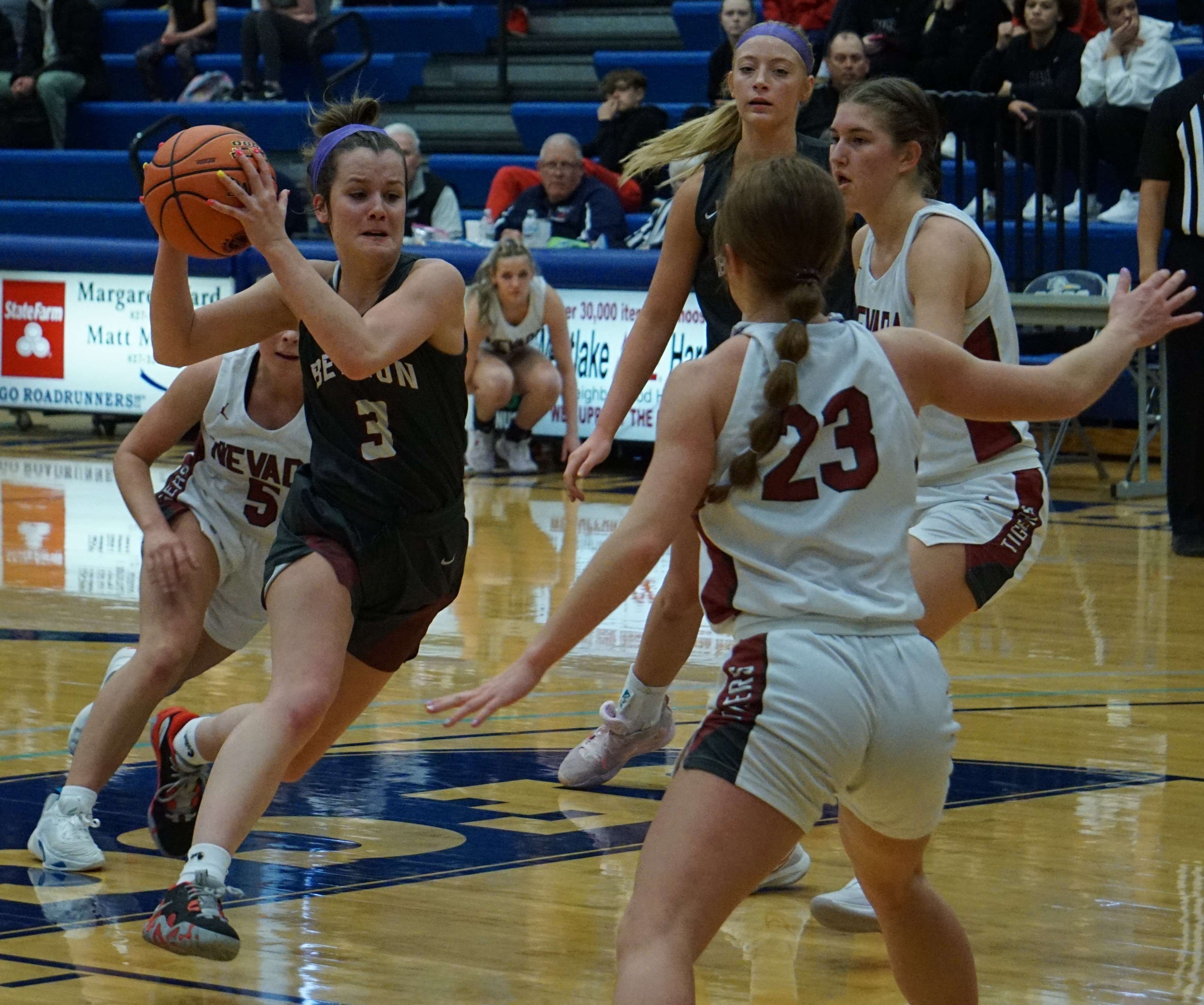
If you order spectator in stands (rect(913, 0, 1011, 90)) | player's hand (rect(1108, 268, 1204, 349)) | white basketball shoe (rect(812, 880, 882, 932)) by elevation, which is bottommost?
white basketball shoe (rect(812, 880, 882, 932))

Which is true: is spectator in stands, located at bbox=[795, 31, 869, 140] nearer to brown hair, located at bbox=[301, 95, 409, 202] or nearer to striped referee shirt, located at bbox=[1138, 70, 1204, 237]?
striped referee shirt, located at bbox=[1138, 70, 1204, 237]

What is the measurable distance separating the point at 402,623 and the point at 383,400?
16.6 inches

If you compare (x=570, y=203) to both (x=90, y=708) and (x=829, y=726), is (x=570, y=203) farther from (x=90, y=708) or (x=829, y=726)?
(x=829, y=726)

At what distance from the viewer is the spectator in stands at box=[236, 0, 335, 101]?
15.0m

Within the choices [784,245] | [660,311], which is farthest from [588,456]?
[784,245]

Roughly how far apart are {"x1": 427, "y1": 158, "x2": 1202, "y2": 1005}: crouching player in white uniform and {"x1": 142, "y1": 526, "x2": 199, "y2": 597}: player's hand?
1691mm

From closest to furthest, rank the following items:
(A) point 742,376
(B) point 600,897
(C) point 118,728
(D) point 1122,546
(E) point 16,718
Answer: (A) point 742,376 → (B) point 600,897 → (C) point 118,728 → (E) point 16,718 → (D) point 1122,546

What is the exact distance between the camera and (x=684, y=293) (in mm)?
4301

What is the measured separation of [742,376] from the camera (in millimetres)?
2471

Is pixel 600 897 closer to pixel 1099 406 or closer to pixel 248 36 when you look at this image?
pixel 1099 406

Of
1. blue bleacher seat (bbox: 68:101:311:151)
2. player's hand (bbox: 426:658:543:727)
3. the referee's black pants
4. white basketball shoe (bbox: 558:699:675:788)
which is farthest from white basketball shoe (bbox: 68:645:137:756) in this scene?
blue bleacher seat (bbox: 68:101:311:151)

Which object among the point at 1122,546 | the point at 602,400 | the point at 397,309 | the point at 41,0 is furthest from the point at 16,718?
the point at 41,0

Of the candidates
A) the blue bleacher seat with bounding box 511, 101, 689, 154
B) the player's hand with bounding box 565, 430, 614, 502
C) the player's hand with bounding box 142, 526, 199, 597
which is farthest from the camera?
the blue bleacher seat with bounding box 511, 101, 689, 154

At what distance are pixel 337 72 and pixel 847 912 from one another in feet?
43.2
